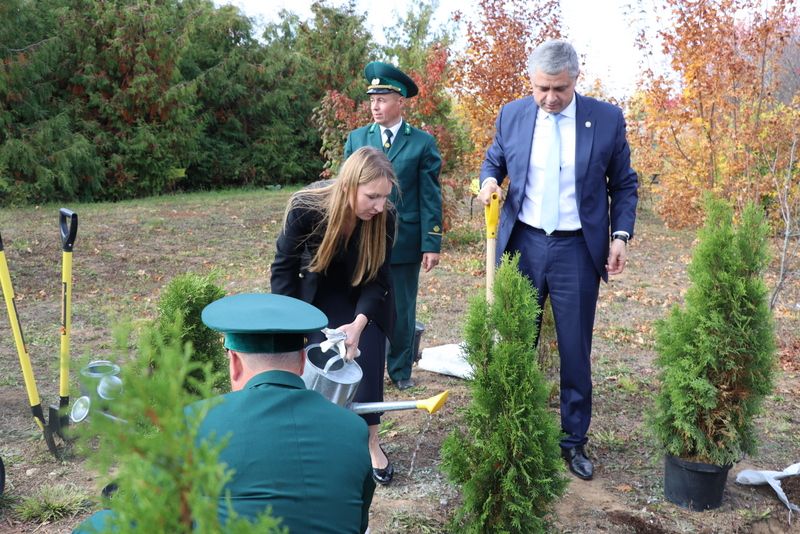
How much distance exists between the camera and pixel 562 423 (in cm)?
381

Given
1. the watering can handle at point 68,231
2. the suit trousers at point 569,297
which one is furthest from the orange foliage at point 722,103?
the watering can handle at point 68,231

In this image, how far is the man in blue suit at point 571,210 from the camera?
3645 mm

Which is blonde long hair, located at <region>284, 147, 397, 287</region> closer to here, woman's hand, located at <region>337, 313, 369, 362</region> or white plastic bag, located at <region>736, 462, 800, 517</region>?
woman's hand, located at <region>337, 313, 369, 362</region>

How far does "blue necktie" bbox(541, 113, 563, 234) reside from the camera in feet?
12.1

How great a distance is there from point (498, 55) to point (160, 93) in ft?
29.8

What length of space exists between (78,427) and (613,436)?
12.5 feet

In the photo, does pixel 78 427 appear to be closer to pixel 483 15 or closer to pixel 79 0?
pixel 483 15

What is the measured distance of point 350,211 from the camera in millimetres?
3156

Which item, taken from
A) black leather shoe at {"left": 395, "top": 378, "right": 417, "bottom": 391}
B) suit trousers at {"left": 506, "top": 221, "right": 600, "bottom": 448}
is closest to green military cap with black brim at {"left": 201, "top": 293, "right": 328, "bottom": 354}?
suit trousers at {"left": 506, "top": 221, "right": 600, "bottom": 448}

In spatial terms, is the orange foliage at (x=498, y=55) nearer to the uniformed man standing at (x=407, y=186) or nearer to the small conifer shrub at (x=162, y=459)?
the uniformed man standing at (x=407, y=186)

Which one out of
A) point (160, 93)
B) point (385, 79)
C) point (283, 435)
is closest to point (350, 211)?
point (283, 435)

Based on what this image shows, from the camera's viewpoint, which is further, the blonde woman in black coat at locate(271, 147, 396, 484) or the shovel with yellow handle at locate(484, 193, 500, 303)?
the shovel with yellow handle at locate(484, 193, 500, 303)

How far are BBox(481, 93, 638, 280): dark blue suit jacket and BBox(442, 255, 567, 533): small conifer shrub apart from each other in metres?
0.83

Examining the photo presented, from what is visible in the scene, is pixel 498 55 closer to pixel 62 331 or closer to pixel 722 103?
pixel 722 103
